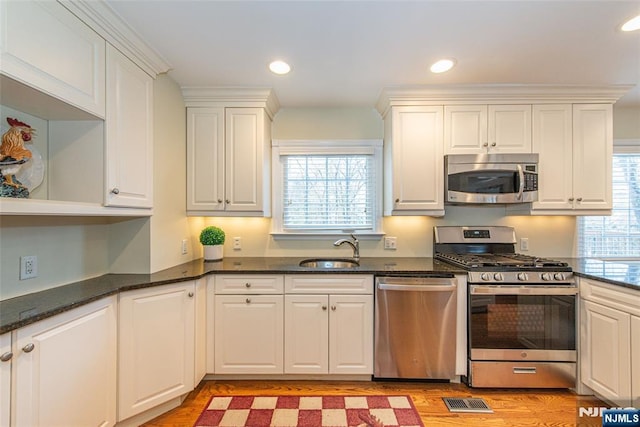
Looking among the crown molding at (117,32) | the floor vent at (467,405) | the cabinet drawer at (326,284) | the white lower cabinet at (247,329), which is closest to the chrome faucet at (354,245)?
the cabinet drawer at (326,284)

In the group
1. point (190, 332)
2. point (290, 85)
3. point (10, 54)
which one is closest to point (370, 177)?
point (290, 85)

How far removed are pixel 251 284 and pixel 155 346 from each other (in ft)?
2.35

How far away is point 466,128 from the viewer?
252cm

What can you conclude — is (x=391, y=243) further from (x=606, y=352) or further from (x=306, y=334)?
(x=606, y=352)

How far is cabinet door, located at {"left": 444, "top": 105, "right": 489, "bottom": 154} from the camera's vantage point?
2.51m

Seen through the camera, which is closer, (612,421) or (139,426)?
(612,421)

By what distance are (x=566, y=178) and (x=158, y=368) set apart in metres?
3.49

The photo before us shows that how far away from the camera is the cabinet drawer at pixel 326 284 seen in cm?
222

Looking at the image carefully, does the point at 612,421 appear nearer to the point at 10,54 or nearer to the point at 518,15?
the point at 518,15

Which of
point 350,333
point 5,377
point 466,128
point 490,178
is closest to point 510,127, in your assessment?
point 466,128

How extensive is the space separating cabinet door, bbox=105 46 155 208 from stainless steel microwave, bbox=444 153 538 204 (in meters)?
2.36

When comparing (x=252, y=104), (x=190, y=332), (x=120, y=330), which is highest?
(x=252, y=104)

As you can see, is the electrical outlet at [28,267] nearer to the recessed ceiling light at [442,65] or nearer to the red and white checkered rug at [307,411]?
the red and white checkered rug at [307,411]

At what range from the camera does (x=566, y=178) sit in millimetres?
2506
